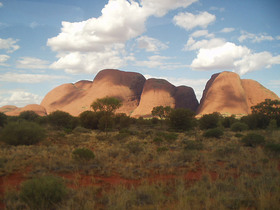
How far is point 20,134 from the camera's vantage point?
10.9 m

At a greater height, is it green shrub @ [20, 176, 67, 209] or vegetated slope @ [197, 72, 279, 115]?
vegetated slope @ [197, 72, 279, 115]

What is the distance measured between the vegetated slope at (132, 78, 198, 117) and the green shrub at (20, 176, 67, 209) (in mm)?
Answer: 67080

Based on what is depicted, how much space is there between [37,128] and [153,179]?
9361mm

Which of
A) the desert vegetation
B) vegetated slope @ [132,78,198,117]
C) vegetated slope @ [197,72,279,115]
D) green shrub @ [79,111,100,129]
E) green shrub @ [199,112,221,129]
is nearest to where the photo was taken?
the desert vegetation

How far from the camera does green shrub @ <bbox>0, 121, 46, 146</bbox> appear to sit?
35.4 feet

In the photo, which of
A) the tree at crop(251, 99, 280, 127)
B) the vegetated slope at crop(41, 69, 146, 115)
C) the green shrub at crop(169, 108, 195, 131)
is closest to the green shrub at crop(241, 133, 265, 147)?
the green shrub at crop(169, 108, 195, 131)

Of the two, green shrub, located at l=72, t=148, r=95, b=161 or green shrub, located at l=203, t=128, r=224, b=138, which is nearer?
green shrub, located at l=72, t=148, r=95, b=161

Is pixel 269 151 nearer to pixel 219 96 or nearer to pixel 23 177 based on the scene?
pixel 23 177

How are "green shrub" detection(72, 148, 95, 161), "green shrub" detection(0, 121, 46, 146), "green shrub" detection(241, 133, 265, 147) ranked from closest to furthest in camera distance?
"green shrub" detection(72, 148, 95, 161) → "green shrub" detection(0, 121, 46, 146) → "green shrub" detection(241, 133, 265, 147)

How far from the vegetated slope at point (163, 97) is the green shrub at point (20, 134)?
59919 mm

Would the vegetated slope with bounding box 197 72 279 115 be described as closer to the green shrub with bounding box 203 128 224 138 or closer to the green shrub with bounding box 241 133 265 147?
the green shrub with bounding box 203 128 224 138

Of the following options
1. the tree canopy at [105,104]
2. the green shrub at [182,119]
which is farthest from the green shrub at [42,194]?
the tree canopy at [105,104]

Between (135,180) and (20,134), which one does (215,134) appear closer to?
(135,180)

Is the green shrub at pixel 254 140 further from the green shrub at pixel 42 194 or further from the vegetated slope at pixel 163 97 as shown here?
the vegetated slope at pixel 163 97
